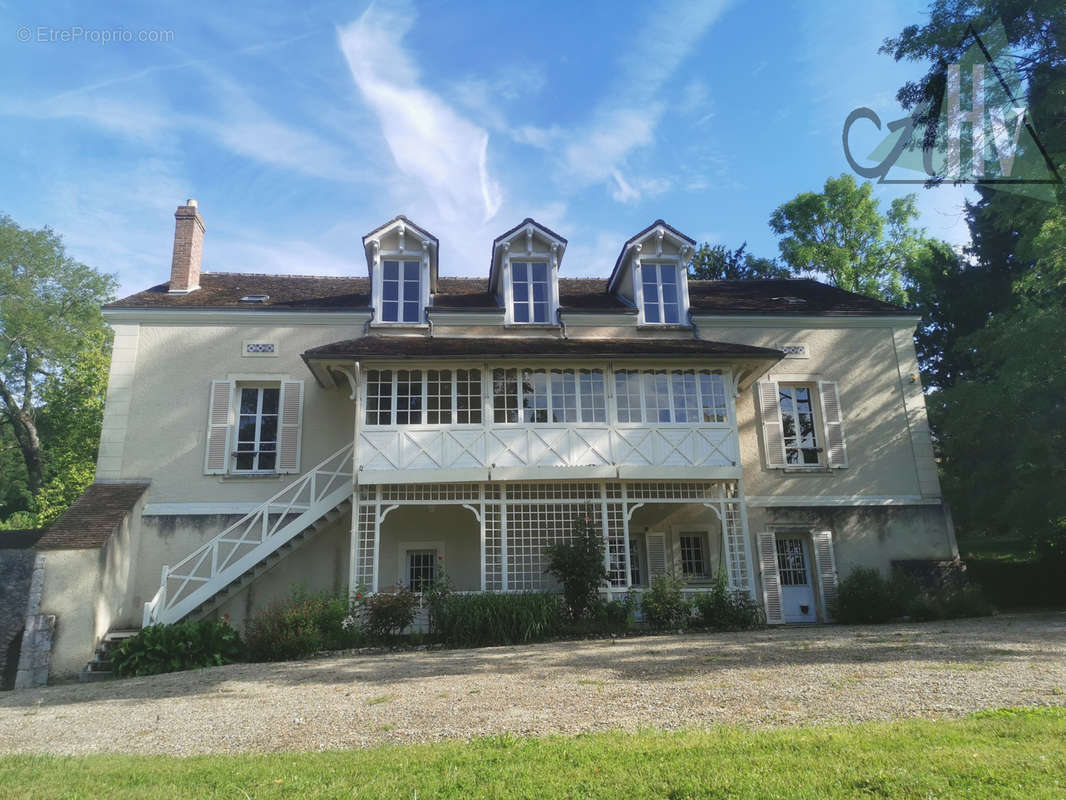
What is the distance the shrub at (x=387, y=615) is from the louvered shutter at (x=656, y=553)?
572 cm

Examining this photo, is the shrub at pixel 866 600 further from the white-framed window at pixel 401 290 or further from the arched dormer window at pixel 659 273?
the white-framed window at pixel 401 290

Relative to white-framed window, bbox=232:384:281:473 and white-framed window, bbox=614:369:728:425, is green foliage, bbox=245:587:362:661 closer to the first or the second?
white-framed window, bbox=232:384:281:473

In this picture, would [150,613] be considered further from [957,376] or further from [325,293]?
[957,376]

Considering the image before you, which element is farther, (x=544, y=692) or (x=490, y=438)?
(x=490, y=438)

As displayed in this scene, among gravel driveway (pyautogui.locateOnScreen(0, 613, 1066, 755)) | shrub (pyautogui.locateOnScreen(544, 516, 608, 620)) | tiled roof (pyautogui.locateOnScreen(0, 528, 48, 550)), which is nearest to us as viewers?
gravel driveway (pyautogui.locateOnScreen(0, 613, 1066, 755))

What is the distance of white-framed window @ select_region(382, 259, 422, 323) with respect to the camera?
1633 cm

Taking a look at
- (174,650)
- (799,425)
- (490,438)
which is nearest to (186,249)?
(490,438)

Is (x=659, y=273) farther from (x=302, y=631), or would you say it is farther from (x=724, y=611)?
(x=302, y=631)

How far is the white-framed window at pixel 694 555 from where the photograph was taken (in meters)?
15.4

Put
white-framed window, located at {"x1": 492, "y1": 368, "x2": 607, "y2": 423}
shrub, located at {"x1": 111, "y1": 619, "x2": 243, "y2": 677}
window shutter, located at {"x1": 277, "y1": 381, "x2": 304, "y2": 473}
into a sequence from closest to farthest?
shrub, located at {"x1": 111, "y1": 619, "x2": 243, "y2": 677} → white-framed window, located at {"x1": 492, "y1": 368, "x2": 607, "y2": 423} → window shutter, located at {"x1": 277, "y1": 381, "x2": 304, "y2": 473}

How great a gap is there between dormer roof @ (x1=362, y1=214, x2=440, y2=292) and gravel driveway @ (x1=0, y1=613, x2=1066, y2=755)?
9430mm

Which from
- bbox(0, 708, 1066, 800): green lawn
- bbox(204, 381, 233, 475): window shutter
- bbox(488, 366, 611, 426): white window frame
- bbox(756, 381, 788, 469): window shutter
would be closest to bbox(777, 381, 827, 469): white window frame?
bbox(756, 381, 788, 469): window shutter

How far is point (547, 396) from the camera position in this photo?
570 inches

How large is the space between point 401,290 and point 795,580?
1118cm
